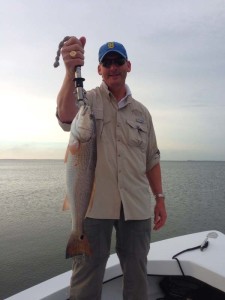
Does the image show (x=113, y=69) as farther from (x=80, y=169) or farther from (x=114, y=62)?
(x=80, y=169)

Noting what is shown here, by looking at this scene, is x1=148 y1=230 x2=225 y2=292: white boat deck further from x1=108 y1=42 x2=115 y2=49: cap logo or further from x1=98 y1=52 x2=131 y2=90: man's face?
x1=108 y1=42 x2=115 y2=49: cap logo

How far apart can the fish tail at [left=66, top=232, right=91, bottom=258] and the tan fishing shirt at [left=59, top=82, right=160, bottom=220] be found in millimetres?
288

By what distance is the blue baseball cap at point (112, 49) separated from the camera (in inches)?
126

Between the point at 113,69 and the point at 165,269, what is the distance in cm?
280

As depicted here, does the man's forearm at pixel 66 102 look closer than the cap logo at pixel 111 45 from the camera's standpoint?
Yes

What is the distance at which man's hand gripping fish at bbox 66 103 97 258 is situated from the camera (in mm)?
2678

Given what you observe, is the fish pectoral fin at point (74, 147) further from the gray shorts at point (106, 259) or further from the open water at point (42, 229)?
the open water at point (42, 229)

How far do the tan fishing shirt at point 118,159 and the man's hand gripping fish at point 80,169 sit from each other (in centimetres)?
22

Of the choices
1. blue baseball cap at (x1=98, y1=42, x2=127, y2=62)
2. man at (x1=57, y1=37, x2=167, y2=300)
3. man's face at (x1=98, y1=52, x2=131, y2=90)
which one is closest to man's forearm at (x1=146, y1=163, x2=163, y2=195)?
man at (x1=57, y1=37, x2=167, y2=300)

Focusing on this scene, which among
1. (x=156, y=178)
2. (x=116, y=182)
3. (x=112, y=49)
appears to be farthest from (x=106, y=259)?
(x=112, y=49)

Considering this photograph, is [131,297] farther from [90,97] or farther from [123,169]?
[90,97]

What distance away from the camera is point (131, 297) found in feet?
11.1

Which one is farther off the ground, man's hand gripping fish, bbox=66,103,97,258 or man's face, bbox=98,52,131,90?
man's face, bbox=98,52,131,90

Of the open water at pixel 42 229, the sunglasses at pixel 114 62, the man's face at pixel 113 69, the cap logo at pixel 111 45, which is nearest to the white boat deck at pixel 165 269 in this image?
the man's face at pixel 113 69
